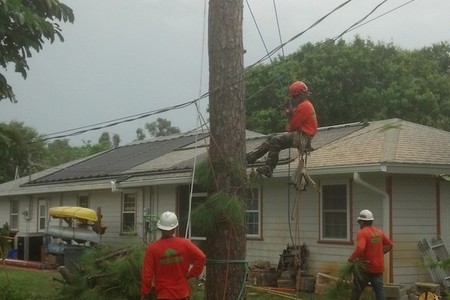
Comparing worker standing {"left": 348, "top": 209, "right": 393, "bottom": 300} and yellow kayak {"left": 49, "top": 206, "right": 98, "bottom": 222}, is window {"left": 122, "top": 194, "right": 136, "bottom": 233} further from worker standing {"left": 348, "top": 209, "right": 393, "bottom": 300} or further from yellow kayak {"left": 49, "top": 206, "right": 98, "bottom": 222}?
worker standing {"left": 348, "top": 209, "right": 393, "bottom": 300}

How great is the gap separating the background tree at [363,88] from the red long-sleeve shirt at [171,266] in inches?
1051

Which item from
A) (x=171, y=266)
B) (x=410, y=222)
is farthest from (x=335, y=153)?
(x=171, y=266)

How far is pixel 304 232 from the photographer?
16.0m

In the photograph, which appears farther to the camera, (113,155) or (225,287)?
(113,155)

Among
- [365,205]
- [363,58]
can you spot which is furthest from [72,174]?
[363,58]

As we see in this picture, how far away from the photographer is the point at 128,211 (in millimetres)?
22203

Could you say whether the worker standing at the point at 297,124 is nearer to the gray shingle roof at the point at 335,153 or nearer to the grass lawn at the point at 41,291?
the gray shingle roof at the point at 335,153

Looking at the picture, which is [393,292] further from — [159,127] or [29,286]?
[159,127]

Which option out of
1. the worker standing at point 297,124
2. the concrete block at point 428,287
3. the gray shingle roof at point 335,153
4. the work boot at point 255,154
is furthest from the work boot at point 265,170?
the concrete block at point 428,287

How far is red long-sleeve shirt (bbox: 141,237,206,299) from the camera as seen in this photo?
7.83 meters

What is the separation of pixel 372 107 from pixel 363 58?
2805 millimetres

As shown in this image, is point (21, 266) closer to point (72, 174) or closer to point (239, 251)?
point (72, 174)

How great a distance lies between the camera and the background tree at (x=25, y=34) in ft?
31.0

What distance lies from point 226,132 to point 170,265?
159 centimetres
